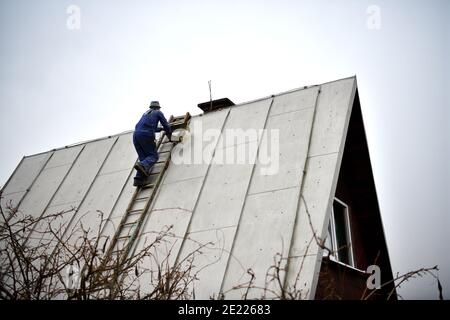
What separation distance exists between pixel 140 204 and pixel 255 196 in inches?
72.8

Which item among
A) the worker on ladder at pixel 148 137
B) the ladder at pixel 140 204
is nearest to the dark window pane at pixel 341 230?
the ladder at pixel 140 204

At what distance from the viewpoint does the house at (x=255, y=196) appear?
434 centimetres

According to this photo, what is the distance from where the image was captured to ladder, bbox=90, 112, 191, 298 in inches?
207

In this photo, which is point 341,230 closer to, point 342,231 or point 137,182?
point 342,231

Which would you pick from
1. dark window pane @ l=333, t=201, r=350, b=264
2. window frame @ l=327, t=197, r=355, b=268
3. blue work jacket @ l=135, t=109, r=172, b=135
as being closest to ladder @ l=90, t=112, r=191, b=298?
blue work jacket @ l=135, t=109, r=172, b=135

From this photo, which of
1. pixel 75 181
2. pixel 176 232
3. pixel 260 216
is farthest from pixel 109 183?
pixel 260 216

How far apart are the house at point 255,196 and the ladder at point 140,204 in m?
0.09

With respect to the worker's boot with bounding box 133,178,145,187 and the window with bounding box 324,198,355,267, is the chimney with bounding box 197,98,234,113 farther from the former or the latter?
the window with bounding box 324,198,355,267

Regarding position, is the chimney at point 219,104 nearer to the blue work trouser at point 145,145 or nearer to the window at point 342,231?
the blue work trouser at point 145,145

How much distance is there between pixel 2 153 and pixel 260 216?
15.2 meters

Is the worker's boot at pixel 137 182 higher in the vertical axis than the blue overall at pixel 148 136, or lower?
lower

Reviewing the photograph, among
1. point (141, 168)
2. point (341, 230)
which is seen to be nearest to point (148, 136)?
point (141, 168)
